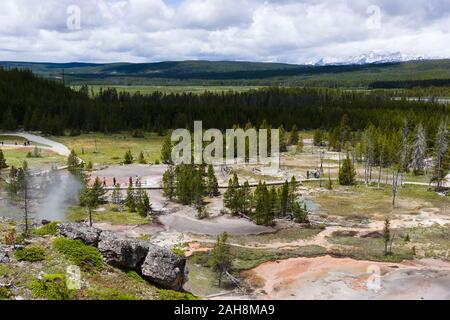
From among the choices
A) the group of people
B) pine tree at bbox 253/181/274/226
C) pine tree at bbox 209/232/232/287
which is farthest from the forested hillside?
pine tree at bbox 209/232/232/287

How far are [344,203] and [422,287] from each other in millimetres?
37019

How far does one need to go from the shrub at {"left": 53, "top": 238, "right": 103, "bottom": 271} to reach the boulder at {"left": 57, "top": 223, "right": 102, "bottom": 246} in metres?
0.58

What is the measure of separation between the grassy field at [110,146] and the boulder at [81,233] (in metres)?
87.9

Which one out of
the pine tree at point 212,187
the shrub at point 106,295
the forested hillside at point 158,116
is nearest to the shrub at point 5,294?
the shrub at point 106,295

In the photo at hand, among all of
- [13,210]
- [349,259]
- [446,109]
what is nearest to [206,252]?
[349,259]

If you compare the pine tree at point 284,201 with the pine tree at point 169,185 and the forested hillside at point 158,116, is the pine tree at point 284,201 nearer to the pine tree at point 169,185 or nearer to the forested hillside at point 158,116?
the pine tree at point 169,185

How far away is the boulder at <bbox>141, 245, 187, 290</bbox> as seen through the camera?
25297 mm

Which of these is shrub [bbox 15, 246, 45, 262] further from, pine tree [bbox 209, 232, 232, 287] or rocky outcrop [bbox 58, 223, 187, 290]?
pine tree [bbox 209, 232, 232, 287]

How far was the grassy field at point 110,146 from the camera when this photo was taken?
391 ft

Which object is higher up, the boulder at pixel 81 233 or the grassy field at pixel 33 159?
the boulder at pixel 81 233

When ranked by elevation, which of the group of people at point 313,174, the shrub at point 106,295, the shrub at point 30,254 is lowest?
the group of people at point 313,174

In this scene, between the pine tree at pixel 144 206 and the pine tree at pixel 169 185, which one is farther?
the pine tree at pixel 169 185

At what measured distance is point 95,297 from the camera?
21.0 m
